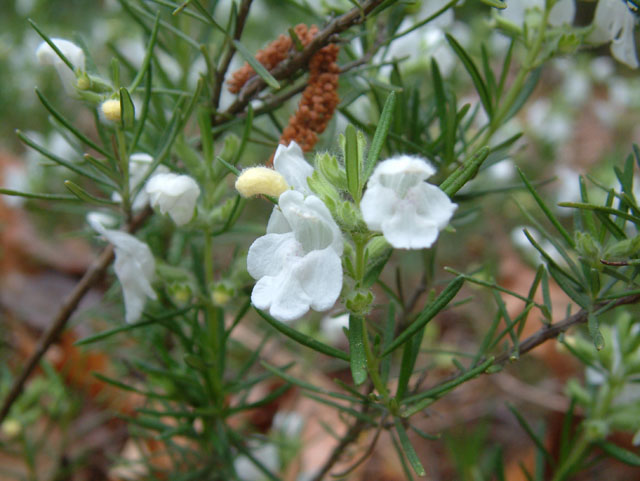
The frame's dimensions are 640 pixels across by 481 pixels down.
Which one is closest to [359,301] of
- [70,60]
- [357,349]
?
[357,349]

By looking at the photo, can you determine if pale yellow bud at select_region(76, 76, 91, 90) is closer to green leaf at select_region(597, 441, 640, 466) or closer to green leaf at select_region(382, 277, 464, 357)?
green leaf at select_region(382, 277, 464, 357)

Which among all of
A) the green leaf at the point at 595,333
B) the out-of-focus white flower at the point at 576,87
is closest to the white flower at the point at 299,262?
the green leaf at the point at 595,333

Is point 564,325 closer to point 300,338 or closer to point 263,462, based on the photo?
point 300,338

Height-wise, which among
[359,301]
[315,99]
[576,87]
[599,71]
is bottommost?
[359,301]

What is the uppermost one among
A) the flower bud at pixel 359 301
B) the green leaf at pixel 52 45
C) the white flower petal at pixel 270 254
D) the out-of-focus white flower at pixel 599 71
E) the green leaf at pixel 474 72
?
the out-of-focus white flower at pixel 599 71

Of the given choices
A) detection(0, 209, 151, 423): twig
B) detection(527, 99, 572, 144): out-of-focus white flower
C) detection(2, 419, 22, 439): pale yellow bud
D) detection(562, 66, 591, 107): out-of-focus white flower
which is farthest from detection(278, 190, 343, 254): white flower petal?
detection(562, 66, 591, 107): out-of-focus white flower

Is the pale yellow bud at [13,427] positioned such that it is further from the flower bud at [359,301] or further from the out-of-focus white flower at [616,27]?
the out-of-focus white flower at [616,27]

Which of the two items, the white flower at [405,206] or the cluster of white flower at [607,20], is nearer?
the white flower at [405,206]

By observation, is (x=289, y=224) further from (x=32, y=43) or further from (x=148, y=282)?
(x=32, y=43)
